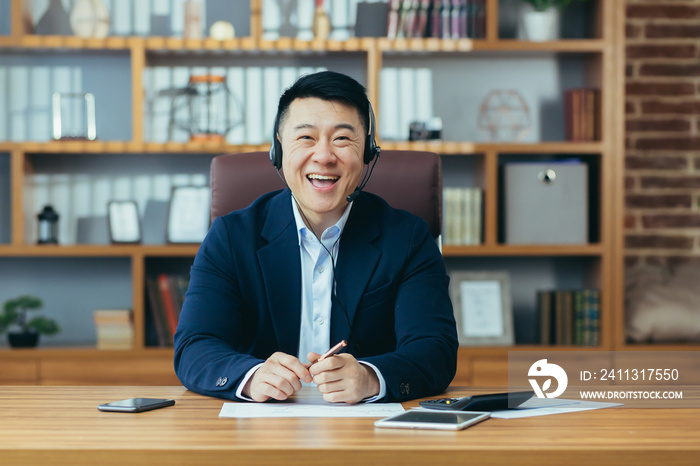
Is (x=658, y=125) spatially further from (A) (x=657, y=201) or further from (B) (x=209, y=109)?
(B) (x=209, y=109)

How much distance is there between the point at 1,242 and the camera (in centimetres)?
306

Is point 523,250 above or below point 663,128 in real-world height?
below

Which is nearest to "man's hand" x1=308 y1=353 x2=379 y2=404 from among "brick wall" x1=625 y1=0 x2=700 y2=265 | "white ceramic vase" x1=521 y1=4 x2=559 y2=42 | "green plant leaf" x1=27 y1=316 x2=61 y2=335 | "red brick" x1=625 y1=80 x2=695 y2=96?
"green plant leaf" x1=27 y1=316 x2=61 y2=335

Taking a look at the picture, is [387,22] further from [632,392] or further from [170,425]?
[170,425]

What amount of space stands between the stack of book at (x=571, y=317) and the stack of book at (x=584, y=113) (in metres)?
0.60

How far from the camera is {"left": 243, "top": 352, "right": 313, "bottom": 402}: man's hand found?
1104mm

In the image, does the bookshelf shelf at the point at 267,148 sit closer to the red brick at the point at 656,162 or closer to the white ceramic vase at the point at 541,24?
the white ceramic vase at the point at 541,24

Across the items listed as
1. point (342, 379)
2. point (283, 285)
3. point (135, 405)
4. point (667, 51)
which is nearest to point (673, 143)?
point (667, 51)

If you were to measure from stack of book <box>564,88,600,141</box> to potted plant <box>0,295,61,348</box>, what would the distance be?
2139 mm

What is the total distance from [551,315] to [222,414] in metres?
2.18

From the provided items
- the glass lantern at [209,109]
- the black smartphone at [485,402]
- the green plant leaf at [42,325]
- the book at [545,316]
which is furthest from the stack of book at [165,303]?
the black smartphone at [485,402]

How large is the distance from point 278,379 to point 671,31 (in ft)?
8.70

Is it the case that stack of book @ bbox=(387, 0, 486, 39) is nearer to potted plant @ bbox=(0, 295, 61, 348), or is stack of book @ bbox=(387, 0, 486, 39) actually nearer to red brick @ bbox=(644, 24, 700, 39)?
red brick @ bbox=(644, 24, 700, 39)

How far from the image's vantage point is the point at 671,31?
3096mm
